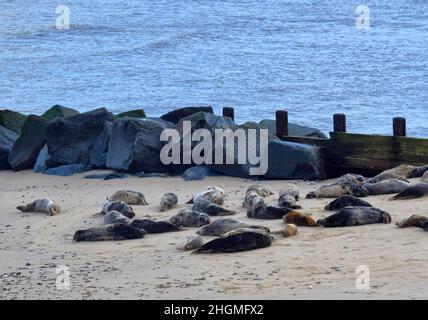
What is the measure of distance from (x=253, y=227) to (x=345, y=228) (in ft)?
2.59

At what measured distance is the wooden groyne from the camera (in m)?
14.0

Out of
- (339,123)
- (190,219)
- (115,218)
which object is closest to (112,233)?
(115,218)

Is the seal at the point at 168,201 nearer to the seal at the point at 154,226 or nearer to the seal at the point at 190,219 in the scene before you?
the seal at the point at 190,219

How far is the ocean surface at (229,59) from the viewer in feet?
88.3

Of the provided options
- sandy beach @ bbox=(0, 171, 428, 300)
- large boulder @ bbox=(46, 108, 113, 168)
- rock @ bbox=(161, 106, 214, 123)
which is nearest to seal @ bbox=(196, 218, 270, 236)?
sandy beach @ bbox=(0, 171, 428, 300)

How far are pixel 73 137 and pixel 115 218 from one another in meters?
4.80

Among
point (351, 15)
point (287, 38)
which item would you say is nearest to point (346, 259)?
point (287, 38)

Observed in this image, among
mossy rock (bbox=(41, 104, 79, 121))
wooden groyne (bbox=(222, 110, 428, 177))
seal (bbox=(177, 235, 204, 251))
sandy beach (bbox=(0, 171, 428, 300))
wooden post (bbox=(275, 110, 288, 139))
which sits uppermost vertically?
mossy rock (bbox=(41, 104, 79, 121))

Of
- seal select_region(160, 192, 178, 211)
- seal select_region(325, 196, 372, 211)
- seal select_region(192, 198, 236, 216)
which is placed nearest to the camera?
seal select_region(325, 196, 372, 211)

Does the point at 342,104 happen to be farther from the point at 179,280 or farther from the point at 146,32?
the point at 179,280

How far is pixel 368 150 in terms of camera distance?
47.0 feet

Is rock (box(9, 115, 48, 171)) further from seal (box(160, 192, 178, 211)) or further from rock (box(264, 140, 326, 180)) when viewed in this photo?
seal (box(160, 192, 178, 211))

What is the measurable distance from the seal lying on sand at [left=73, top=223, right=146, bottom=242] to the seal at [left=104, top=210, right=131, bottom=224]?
54 centimetres

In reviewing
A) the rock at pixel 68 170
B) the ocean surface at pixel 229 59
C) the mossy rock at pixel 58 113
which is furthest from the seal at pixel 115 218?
the ocean surface at pixel 229 59
